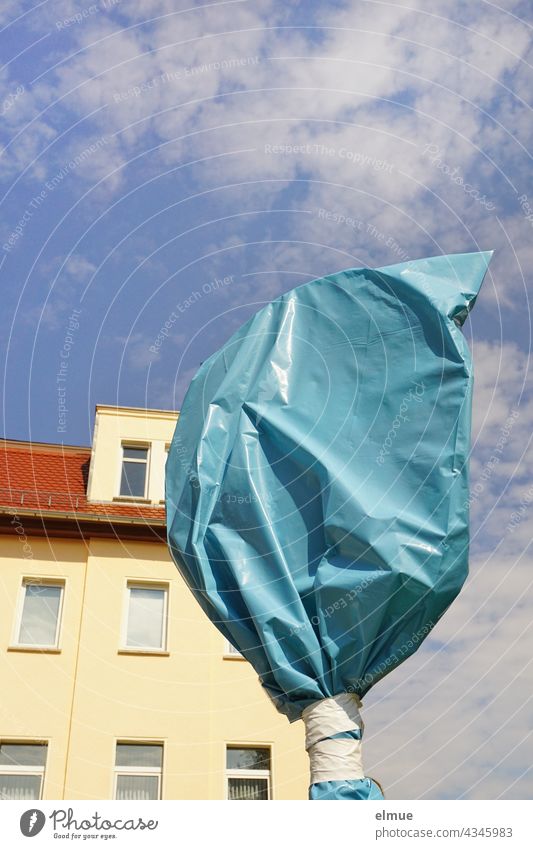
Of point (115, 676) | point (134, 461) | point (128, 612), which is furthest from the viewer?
point (134, 461)

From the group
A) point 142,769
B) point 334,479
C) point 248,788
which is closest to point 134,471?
point 142,769

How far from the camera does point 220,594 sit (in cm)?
363

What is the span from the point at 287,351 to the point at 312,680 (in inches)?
60.2

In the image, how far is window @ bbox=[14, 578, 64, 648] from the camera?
13.9 meters

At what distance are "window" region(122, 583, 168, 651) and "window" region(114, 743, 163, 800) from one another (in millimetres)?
1582

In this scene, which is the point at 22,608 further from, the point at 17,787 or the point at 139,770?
the point at 139,770

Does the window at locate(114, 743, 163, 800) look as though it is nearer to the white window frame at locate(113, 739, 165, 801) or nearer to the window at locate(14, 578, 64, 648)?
the white window frame at locate(113, 739, 165, 801)

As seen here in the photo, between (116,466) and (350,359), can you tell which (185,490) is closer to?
(350,359)

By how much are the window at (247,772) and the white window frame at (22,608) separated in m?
3.36

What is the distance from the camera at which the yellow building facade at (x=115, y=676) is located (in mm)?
12797

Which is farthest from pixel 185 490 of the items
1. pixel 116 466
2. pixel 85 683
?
pixel 116 466

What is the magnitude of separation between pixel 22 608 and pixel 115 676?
197 cm

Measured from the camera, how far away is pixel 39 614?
14.1 metres

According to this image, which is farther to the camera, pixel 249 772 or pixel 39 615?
pixel 39 615
